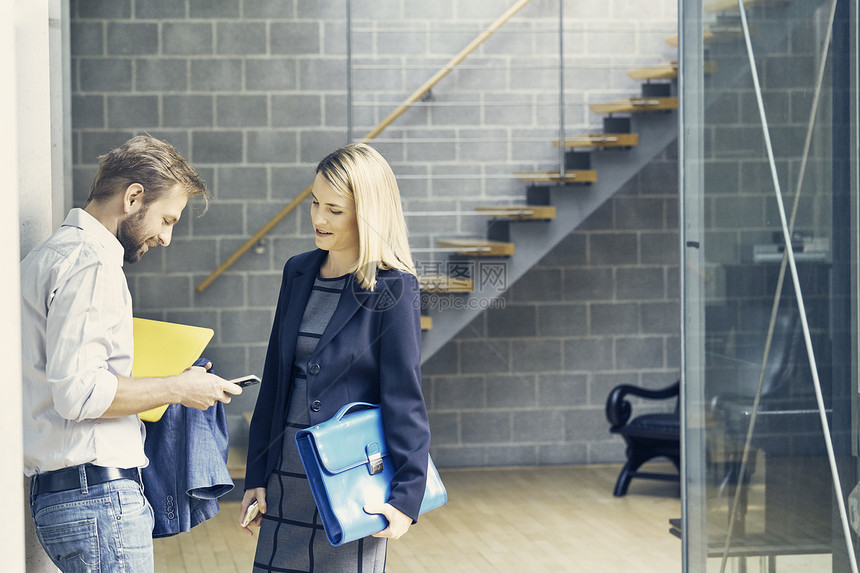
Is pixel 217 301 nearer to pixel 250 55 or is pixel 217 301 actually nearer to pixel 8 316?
pixel 250 55

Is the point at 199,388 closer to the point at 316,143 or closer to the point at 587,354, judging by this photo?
the point at 316,143

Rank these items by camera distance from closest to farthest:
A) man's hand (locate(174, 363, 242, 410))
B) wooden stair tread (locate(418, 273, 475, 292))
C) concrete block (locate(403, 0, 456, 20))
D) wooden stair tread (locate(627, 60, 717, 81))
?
1. man's hand (locate(174, 363, 242, 410))
2. wooden stair tread (locate(418, 273, 475, 292))
3. wooden stair tread (locate(627, 60, 717, 81))
4. concrete block (locate(403, 0, 456, 20))

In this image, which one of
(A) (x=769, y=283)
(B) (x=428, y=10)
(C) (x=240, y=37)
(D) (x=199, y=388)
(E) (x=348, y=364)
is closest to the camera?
(D) (x=199, y=388)

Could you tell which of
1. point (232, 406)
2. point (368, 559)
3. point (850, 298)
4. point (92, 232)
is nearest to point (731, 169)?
point (850, 298)

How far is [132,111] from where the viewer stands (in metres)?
4.47

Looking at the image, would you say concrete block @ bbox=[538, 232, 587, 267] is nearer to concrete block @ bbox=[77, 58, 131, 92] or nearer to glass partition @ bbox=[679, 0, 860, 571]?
concrete block @ bbox=[77, 58, 131, 92]

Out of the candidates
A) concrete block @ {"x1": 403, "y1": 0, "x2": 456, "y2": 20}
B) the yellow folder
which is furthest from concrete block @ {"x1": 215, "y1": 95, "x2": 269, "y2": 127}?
the yellow folder

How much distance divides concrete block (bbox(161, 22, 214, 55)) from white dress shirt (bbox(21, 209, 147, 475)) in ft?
11.3

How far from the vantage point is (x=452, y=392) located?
189 inches

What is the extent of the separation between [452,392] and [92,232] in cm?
364

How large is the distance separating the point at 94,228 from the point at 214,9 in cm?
354

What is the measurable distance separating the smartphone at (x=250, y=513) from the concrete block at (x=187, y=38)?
11.5 feet

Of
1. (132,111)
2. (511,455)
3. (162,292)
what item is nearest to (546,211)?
(511,455)

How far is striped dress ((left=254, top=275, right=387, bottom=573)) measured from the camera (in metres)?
1.41
